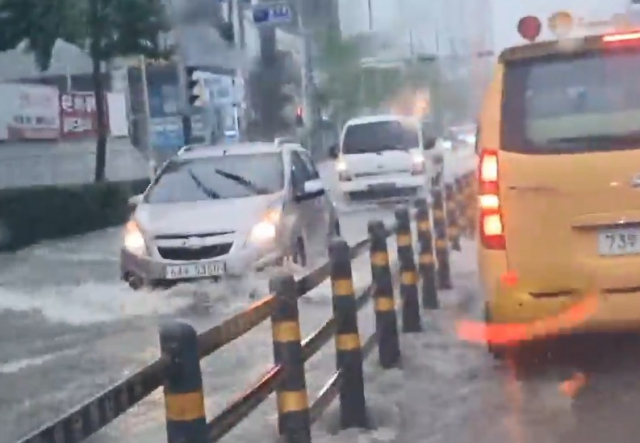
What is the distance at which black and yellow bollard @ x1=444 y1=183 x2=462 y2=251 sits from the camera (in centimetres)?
1627

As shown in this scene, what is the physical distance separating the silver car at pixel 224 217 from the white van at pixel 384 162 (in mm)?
12246

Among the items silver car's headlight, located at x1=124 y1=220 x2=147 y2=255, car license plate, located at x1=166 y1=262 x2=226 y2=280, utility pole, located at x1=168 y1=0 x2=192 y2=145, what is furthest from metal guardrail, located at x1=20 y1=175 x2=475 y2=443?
utility pole, located at x1=168 y1=0 x2=192 y2=145

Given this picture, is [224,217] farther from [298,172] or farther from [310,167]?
[310,167]

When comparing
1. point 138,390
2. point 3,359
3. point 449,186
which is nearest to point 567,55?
point 138,390

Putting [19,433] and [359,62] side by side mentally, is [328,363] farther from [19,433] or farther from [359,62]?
[359,62]

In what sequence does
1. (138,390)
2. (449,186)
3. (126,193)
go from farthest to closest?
(126,193) → (449,186) → (138,390)

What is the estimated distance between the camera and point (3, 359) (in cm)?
Answer: 1052

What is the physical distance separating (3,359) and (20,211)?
10.3m

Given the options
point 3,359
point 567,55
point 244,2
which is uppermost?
point 244,2

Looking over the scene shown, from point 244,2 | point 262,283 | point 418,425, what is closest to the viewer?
point 418,425

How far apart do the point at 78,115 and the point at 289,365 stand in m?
24.1

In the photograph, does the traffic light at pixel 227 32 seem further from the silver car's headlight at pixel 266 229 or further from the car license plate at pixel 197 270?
the car license plate at pixel 197 270

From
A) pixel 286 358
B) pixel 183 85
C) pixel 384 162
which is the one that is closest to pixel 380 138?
pixel 384 162

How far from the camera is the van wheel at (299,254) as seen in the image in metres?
13.1
